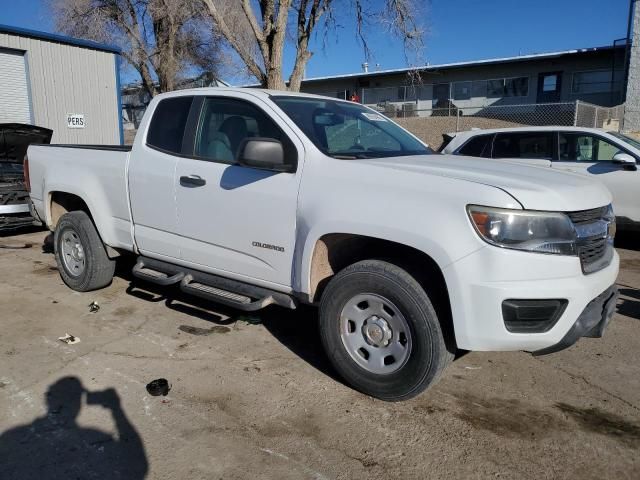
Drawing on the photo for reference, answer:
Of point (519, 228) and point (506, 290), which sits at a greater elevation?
point (519, 228)

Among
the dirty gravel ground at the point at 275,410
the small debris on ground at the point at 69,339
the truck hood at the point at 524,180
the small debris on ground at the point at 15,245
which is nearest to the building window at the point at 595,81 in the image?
the dirty gravel ground at the point at 275,410

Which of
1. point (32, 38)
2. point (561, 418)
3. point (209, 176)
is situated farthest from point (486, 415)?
point (32, 38)

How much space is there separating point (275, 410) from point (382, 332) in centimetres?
81

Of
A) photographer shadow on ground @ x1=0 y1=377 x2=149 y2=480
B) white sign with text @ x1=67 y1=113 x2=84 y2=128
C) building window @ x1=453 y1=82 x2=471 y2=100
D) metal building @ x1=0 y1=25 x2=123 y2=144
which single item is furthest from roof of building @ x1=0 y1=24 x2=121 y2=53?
building window @ x1=453 y1=82 x2=471 y2=100

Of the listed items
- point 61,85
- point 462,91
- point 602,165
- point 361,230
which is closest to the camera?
point 361,230

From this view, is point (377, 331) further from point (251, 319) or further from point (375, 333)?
point (251, 319)

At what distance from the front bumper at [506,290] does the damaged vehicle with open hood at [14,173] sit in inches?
262

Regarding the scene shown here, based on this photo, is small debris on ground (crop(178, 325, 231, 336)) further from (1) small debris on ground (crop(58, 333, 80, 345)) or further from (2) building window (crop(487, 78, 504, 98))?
(2) building window (crop(487, 78, 504, 98))

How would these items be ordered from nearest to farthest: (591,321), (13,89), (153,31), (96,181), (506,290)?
1. (506,290)
2. (591,321)
3. (96,181)
4. (13,89)
5. (153,31)

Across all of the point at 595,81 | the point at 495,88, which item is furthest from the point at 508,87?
the point at 595,81

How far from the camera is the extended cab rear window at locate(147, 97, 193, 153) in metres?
4.40

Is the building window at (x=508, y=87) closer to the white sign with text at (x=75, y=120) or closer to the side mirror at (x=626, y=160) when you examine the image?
the white sign with text at (x=75, y=120)

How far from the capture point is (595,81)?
27.1 metres

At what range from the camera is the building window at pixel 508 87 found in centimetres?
2933
